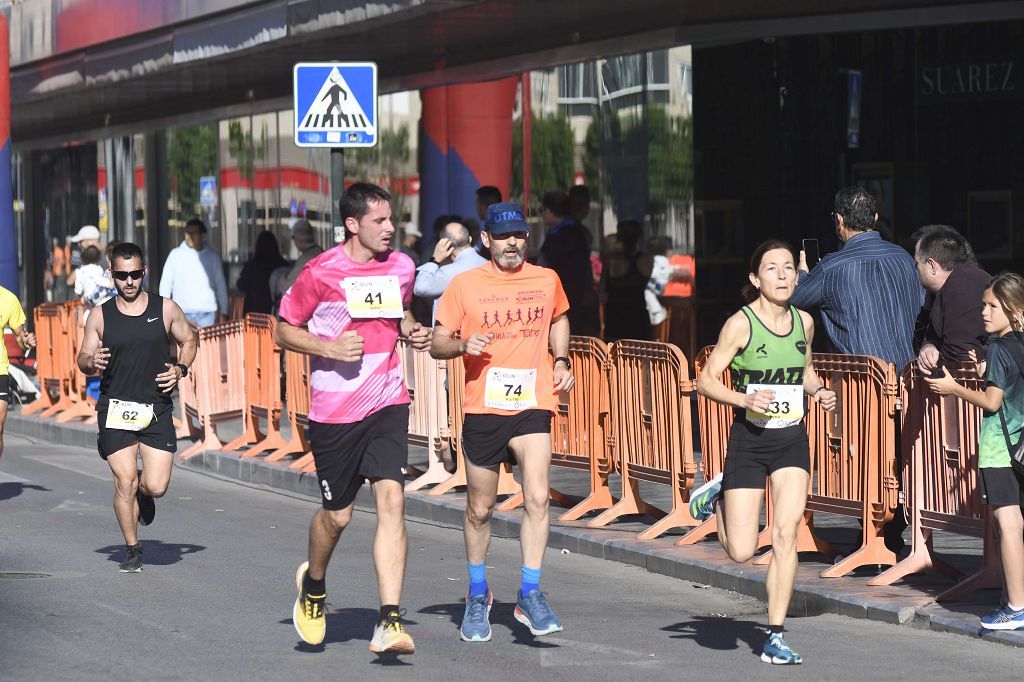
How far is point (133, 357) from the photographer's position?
34.0 feet

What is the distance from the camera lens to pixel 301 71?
1413 cm

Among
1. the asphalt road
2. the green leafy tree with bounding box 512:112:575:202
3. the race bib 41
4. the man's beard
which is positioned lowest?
the asphalt road

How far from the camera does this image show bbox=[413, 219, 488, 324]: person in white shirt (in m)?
13.1

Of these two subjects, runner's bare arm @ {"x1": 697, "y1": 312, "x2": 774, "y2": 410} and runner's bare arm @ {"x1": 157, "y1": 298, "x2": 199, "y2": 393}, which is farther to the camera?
runner's bare arm @ {"x1": 157, "y1": 298, "x2": 199, "y2": 393}

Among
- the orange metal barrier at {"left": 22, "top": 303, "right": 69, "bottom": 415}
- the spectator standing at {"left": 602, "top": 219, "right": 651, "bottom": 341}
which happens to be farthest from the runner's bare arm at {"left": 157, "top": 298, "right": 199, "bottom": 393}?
the orange metal barrier at {"left": 22, "top": 303, "right": 69, "bottom": 415}

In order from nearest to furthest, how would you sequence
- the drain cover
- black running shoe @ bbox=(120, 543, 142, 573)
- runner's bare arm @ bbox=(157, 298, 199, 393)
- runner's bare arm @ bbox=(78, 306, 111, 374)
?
the drain cover < black running shoe @ bbox=(120, 543, 142, 573) < runner's bare arm @ bbox=(78, 306, 111, 374) < runner's bare arm @ bbox=(157, 298, 199, 393)

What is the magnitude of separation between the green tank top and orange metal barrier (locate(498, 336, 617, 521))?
392cm

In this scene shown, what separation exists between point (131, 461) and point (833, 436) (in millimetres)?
3860

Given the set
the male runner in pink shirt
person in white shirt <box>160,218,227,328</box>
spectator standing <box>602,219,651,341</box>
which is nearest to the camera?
the male runner in pink shirt

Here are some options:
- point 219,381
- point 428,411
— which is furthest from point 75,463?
point 428,411

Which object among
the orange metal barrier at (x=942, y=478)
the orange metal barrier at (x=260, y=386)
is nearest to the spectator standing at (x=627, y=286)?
the orange metal barrier at (x=260, y=386)

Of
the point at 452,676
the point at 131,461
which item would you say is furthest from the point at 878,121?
the point at 452,676

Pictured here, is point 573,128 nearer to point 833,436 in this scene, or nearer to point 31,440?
point 31,440

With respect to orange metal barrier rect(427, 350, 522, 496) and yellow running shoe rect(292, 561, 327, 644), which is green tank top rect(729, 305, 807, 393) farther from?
orange metal barrier rect(427, 350, 522, 496)
